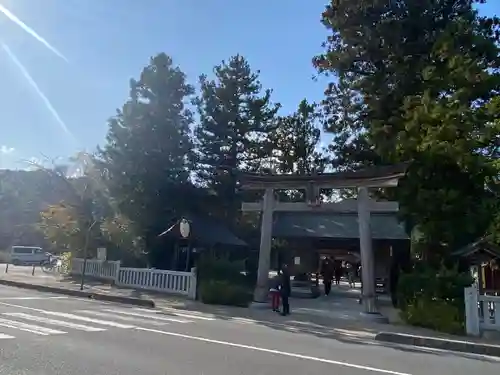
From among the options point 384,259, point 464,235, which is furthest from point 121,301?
point 384,259

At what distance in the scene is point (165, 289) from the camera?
21.1m

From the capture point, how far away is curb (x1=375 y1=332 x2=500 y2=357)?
1061cm

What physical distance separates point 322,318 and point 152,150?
1430 centimetres

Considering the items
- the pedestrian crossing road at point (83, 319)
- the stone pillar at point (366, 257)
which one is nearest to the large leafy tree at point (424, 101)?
the stone pillar at point (366, 257)

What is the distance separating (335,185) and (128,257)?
1326 centimetres

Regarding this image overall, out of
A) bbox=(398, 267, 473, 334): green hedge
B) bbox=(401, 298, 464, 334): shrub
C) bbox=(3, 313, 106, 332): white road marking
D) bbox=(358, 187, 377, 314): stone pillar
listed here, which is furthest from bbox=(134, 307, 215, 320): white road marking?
bbox=(398, 267, 473, 334): green hedge

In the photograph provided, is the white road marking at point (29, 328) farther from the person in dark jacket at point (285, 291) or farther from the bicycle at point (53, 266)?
the bicycle at point (53, 266)

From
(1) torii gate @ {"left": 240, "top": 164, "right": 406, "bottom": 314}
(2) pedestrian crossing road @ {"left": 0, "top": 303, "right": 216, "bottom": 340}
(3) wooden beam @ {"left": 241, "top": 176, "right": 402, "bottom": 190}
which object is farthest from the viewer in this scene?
(3) wooden beam @ {"left": 241, "top": 176, "right": 402, "bottom": 190}

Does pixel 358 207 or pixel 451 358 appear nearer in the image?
pixel 451 358

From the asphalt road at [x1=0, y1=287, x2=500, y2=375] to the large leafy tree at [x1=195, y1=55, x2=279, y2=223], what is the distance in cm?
1860

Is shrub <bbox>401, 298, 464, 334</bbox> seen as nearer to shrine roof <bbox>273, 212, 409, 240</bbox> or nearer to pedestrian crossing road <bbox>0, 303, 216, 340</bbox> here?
pedestrian crossing road <bbox>0, 303, 216, 340</bbox>

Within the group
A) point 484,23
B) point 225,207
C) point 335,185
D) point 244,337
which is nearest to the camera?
point 244,337

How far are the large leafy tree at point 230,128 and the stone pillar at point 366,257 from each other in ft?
50.2

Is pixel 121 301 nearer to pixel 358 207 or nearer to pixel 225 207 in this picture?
pixel 358 207
